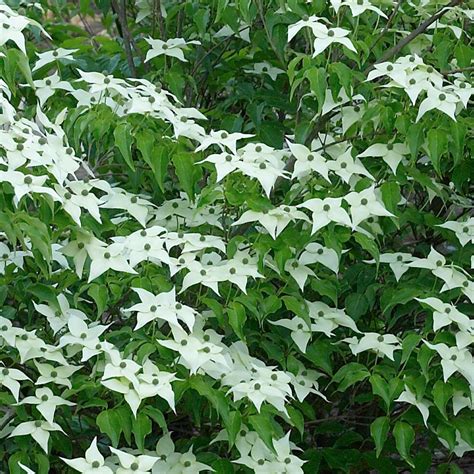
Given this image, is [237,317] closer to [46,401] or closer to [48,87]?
[46,401]

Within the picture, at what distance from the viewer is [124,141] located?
2768 mm

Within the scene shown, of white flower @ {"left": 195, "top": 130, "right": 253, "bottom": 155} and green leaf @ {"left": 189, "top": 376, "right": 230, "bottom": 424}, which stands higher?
white flower @ {"left": 195, "top": 130, "right": 253, "bottom": 155}

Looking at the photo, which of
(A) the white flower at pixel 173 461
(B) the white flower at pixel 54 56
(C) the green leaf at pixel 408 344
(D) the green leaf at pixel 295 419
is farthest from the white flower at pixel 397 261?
(B) the white flower at pixel 54 56

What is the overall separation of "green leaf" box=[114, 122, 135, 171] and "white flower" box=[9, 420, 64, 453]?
62 cm

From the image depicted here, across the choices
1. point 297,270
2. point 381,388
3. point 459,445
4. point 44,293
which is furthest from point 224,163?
point 459,445

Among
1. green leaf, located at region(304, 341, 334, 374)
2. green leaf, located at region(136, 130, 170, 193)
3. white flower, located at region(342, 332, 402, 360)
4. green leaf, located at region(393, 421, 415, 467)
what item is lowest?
green leaf, located at region(393, 421, 415, 467)

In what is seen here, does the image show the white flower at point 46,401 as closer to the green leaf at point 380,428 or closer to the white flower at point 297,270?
the white flower at point 297,270

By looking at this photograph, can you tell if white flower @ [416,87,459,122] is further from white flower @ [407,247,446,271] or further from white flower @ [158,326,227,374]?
white flower @ [158,326,227,374]

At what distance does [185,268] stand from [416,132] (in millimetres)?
640

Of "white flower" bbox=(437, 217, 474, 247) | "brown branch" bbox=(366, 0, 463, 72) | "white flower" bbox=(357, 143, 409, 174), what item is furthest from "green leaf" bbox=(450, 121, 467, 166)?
"brown branch" bbox=(366, 0, 463, 72)

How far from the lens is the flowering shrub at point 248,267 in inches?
103

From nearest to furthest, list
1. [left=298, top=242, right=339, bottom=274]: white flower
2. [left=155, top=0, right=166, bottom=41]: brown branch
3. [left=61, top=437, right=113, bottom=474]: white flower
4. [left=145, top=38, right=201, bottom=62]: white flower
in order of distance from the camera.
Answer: [left=61, top=437, right=113, bottom=474]: white flower, [left=298, top=242, right=339, bottom=274]: white flower, [left=145, top=38, right=201, bottom=62]: white flower, [left=155, top=0, right=166, bottom=41]: brown branch

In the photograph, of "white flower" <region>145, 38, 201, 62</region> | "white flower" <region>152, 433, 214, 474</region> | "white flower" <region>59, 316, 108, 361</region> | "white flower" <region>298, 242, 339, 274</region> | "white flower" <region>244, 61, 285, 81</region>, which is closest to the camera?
"white flower" <region>59, 316, 108, 361</region>

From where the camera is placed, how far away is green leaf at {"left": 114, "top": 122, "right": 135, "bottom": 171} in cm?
274
